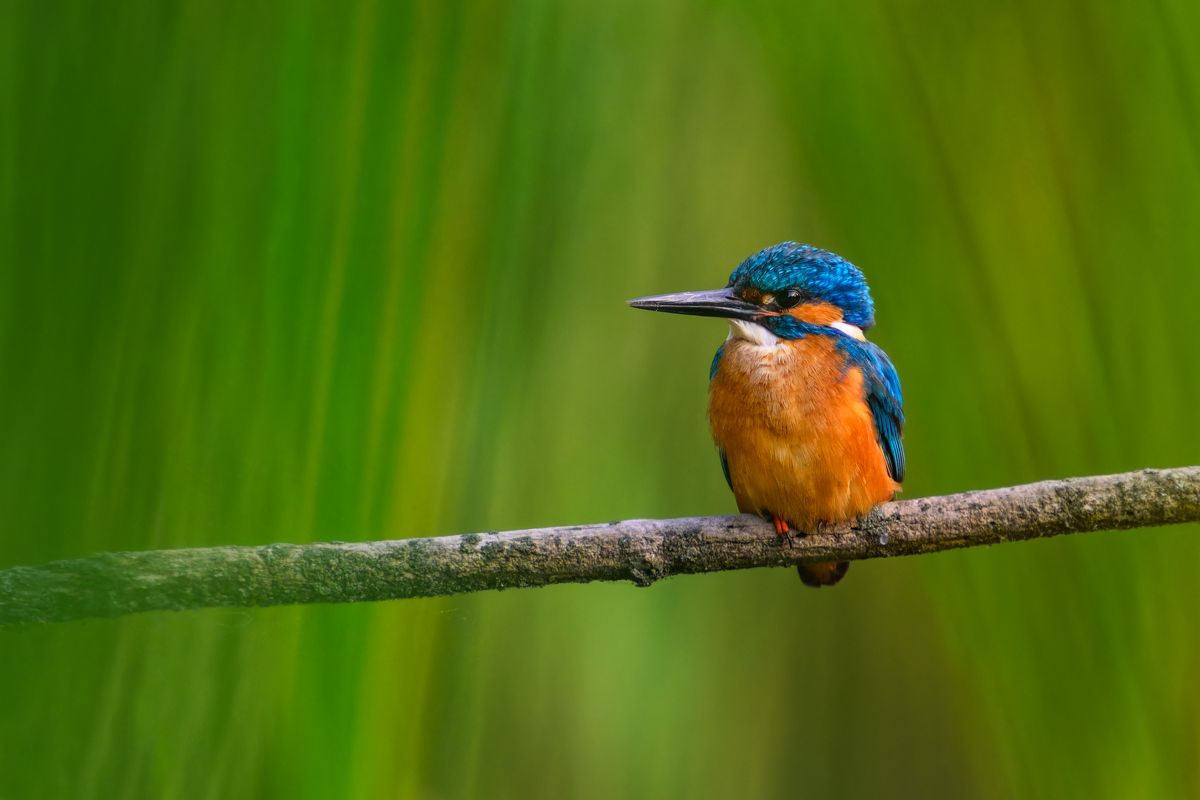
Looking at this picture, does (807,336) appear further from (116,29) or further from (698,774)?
(116,29)

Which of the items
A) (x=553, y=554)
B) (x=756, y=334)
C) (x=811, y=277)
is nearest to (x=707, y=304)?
(x=756, y=334)

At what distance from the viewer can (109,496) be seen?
46 cm

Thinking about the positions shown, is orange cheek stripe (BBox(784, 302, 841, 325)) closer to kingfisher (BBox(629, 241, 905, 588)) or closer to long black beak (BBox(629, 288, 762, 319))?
kingfisher (BBox(629, 241, 905, 588))

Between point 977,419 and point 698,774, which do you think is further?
point 698,774

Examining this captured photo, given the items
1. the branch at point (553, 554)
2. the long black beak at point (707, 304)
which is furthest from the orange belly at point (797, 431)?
the branch at point (553, 554)

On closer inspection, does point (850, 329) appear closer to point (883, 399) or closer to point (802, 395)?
point (883, 399)

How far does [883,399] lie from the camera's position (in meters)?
2.41

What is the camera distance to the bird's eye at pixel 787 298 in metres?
2.39

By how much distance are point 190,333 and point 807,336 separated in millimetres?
1968

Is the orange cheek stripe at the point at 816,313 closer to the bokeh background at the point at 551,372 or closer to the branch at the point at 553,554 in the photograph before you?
the bokeh background at the point at 551,372

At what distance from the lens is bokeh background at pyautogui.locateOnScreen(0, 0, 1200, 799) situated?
0.48 m

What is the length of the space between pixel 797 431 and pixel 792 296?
0.36 m

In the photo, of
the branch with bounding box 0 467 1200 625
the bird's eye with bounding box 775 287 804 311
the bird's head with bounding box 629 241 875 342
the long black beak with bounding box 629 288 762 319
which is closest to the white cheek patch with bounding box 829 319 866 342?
the bird's head with bounding box 629 241 875 342

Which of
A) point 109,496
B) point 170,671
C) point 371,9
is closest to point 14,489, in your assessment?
point 109,496
